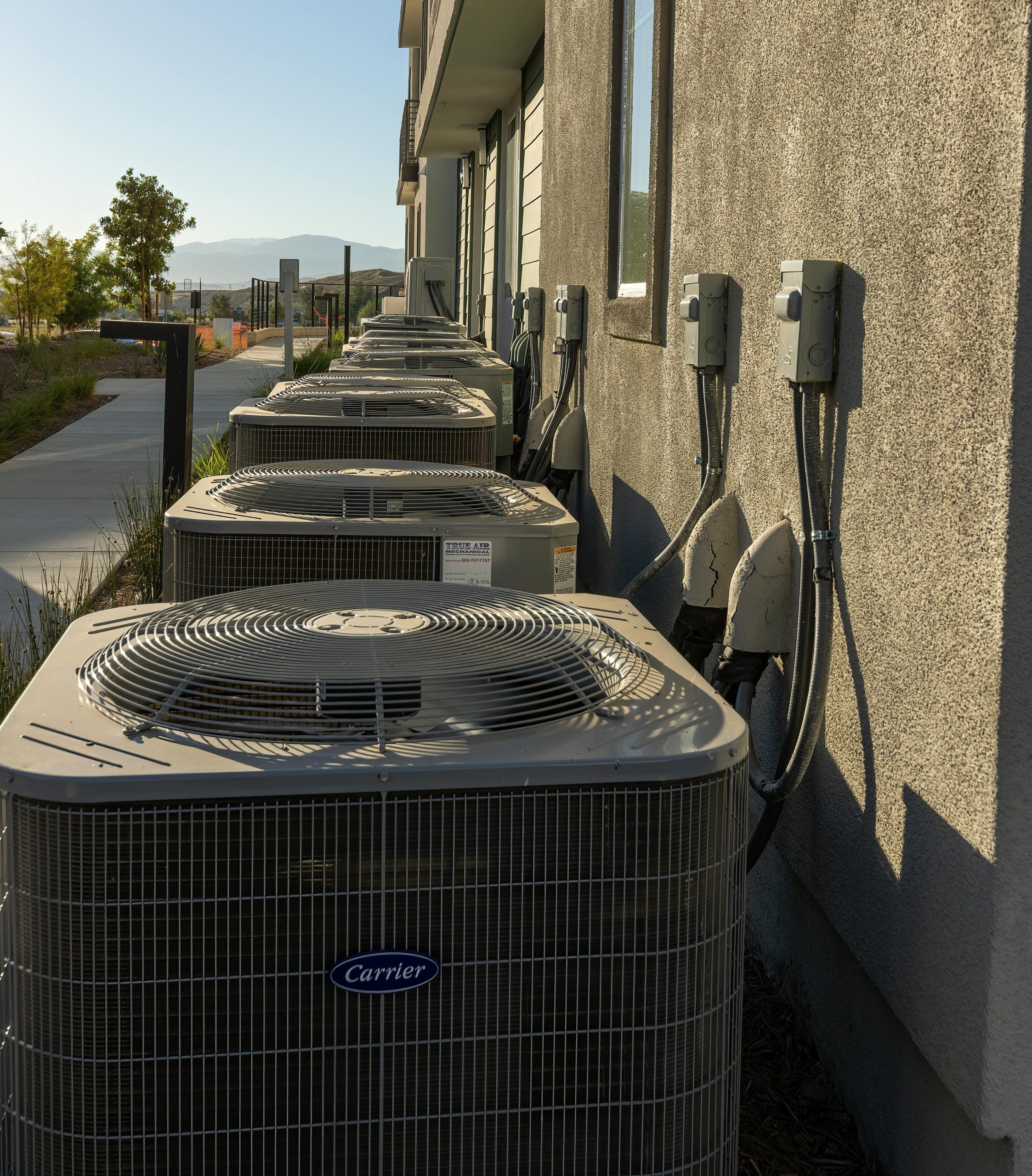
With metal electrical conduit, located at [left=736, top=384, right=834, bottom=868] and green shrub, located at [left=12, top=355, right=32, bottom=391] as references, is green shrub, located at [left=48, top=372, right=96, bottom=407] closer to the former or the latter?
green shrub, located at [left=12, top=355, right=32, bottom=391]

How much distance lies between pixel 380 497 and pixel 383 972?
6.54 ft

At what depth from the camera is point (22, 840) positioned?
1772 mm

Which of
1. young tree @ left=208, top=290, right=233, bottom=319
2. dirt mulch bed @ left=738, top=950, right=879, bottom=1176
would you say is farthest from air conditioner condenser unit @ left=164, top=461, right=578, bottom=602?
young tree @ left=208, top=290, right=233, bottom=319

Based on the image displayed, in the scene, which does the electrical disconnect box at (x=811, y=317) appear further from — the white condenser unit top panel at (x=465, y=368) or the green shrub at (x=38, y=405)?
the green shrub at (x=38, y=405)

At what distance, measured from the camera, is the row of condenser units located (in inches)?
69.4

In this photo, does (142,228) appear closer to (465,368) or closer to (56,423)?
(56,423)

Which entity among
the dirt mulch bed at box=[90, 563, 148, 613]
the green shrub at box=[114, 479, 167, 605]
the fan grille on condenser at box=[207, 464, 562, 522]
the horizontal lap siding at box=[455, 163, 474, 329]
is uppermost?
the horizontal lap siding at box=[455, 163, 474, 329]

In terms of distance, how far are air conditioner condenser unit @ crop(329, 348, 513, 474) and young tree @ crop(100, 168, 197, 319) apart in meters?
30.8

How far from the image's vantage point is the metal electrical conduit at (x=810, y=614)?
275 centimetres

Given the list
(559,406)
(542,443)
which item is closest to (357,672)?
(559,406)

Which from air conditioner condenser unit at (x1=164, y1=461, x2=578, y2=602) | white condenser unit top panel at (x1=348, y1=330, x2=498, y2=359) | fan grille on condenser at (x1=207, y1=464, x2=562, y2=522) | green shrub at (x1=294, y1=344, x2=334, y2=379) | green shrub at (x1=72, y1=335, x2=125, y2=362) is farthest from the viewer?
green shrub at (x1=72, y1=335, x2=125, y2=362)

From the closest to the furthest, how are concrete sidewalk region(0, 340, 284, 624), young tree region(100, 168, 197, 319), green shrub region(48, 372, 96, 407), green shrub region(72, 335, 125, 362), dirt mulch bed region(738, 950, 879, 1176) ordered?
dirt mulch bed region(738, 950, 879, 1176) → concrete sidewalk region(0, 340, 284, 624) → green shrub region(48, 372, 96, 407) → green shrub region(72, 335, 125, 362) → young tree region(100, 168, 197, 319)

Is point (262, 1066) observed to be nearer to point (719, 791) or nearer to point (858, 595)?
point (719, 791)

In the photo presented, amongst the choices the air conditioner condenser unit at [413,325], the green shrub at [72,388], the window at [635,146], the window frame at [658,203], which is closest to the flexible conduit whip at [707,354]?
the window frame at [658,203]
